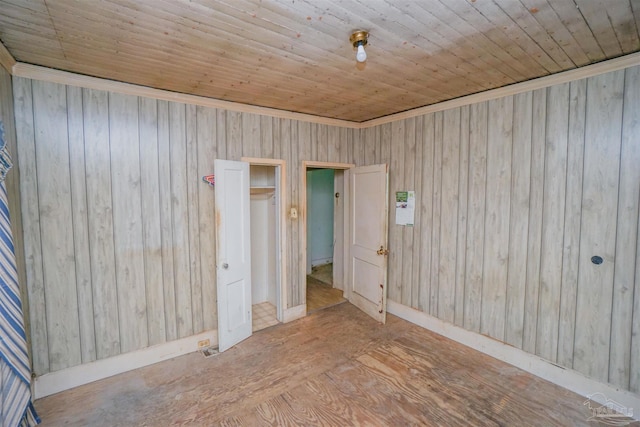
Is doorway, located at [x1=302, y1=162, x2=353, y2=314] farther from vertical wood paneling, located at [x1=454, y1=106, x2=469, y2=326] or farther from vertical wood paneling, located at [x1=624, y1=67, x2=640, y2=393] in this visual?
vertical wood paneling, located at [x1=624, y1=67, x2=640, y2=393]

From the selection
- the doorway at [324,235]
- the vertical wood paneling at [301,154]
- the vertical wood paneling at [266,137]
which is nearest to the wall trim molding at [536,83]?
the vertical wood paneling at [301,154]

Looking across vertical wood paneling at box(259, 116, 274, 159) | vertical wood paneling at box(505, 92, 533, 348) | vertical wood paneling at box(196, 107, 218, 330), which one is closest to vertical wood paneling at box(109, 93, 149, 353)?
vertical wood paneling at box(196, 107, 218, 330)

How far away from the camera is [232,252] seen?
10.3 feet

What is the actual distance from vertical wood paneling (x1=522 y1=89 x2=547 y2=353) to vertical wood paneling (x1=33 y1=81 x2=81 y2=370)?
405cm

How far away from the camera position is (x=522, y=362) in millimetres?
2762

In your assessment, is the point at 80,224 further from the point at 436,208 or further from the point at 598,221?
the point at 598,221

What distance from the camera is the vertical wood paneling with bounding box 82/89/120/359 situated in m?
2.53

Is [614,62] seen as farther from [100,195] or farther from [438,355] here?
[100,195]

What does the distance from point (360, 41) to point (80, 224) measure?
106 inches

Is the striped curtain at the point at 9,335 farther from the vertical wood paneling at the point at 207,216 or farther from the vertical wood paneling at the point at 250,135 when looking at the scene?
the vertical wood paneling at the point at 250,135

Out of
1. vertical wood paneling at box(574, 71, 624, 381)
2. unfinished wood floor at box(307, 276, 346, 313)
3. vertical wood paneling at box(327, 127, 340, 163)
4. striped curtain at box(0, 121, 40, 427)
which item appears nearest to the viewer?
striped curtain at box(0, 121, 40, 427)

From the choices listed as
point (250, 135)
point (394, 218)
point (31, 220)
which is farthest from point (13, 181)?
point (394, 218)

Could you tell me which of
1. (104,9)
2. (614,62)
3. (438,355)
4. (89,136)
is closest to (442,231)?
(438,355)

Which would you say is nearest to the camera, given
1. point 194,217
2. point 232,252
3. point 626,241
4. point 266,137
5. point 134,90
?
point 626,241
